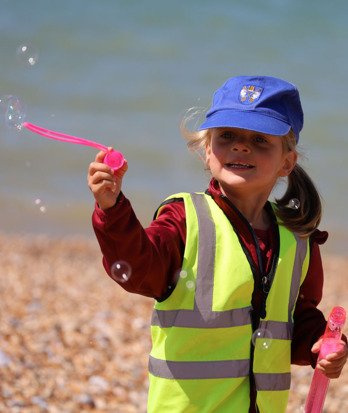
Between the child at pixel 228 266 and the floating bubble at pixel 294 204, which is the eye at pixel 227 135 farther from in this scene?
the floating bubble at pixel 294 204

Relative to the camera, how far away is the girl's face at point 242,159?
307 centimetres

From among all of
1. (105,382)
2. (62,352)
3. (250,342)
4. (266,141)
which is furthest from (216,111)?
(62,352)

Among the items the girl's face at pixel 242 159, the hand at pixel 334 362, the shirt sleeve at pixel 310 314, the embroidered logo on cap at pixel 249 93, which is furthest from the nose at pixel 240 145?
the hand at pixel 334 362

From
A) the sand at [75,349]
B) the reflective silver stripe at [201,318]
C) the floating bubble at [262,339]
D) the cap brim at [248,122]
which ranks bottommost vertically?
the sand at [75,349]

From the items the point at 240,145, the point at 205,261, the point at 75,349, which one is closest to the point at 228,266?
the point at 205,261

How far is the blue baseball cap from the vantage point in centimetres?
305

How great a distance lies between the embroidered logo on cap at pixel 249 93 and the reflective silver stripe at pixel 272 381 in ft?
2.96

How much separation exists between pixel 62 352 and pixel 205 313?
369cm

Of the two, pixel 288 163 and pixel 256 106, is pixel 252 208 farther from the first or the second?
pixel 256 106

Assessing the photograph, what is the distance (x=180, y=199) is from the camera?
3.09 m

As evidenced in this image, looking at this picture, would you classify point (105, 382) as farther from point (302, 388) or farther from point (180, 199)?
point (180, 199)

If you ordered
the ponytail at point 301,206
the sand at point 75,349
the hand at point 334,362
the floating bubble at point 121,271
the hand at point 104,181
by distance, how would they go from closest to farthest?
the hand at point 104,181, the floating bubble at point 121,271, the hand at point 334,362, the ponytail at point 301,206, the sand at point 75,349

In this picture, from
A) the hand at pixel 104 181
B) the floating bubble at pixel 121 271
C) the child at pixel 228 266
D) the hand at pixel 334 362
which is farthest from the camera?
the hand at pixel 334 362

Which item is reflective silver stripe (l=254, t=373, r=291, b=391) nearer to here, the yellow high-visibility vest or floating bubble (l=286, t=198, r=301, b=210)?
the yellow high-visibility vest
